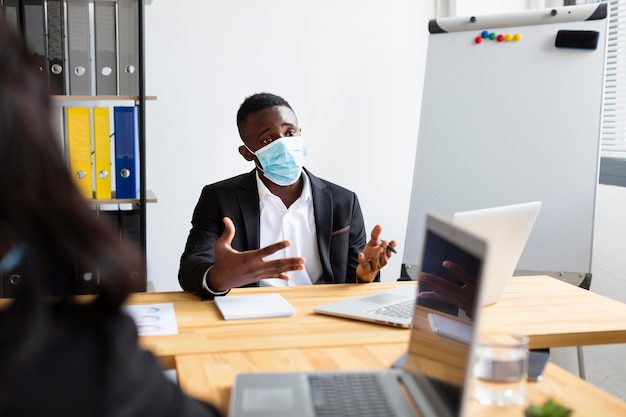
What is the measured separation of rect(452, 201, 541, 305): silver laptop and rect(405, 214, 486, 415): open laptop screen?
1.26ft

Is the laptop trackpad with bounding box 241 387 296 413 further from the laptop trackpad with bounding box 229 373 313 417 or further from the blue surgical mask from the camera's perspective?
the blue surgical mask

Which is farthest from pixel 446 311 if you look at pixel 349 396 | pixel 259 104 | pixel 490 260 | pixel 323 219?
pixel 259 104

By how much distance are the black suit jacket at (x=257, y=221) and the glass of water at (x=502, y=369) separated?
112cm

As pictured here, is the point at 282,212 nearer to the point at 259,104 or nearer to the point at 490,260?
the point at 259,104

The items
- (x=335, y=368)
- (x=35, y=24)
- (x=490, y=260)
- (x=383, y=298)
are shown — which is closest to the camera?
(x=335, y=368)

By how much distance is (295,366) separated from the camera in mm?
1385

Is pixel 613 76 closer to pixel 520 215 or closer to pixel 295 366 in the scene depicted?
pixel 520 215

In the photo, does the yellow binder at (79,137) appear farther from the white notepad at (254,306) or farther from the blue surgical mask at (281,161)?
the white notepad at (254,306)

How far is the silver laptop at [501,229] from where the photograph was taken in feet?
5.14

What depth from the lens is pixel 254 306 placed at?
5.97 feet

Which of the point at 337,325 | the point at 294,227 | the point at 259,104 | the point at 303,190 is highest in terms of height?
the point at 259,104

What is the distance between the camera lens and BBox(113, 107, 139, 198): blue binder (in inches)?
112

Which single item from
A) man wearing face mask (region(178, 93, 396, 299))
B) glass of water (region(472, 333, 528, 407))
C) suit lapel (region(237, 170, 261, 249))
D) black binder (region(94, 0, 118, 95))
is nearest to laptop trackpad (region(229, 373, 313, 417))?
glass of water (region(472, 333, 528, 407))

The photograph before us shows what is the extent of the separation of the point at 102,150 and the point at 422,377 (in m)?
2.03
